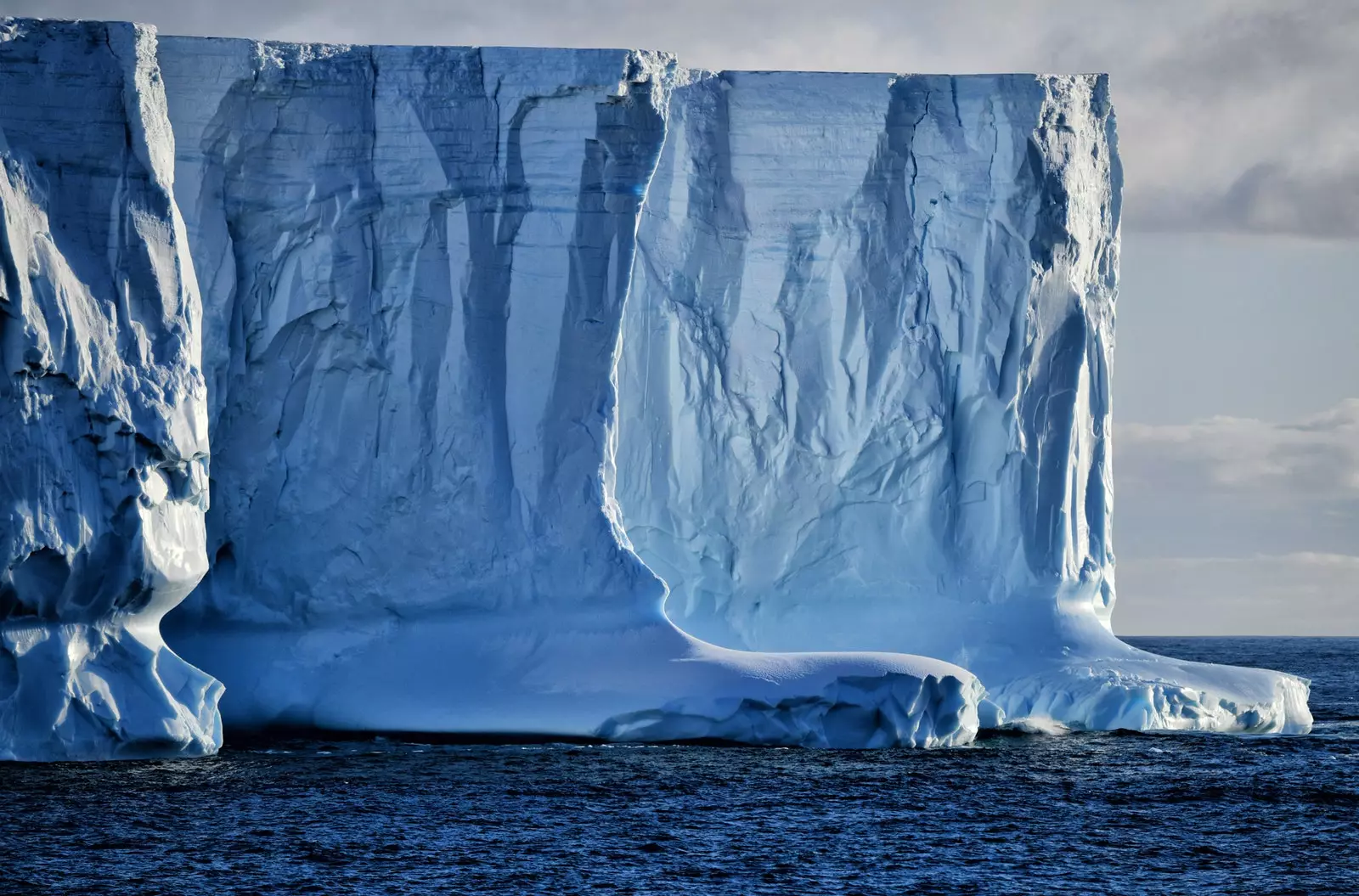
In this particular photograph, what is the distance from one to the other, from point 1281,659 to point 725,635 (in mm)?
36708

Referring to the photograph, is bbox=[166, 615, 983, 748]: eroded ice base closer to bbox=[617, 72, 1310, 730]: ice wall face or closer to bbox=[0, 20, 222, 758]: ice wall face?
bbox=[0, 20, 222, 758]: ice wall face

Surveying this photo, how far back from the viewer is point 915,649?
72.2ft

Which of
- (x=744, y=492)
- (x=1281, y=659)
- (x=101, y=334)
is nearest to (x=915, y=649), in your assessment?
(x=744, y=492)

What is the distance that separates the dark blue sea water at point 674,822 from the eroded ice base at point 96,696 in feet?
0.80

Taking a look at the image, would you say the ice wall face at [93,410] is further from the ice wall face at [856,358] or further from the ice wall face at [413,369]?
the ice wall face at [856,358]

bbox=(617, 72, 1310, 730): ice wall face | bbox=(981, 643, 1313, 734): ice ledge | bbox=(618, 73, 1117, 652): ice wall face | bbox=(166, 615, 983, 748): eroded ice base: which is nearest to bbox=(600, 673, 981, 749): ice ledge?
bbox=(166, 615, 983, 748): eroded ice base

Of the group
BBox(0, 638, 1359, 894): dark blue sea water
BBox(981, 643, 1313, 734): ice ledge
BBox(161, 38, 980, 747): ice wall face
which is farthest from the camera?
BBox(981, 643, 1313, 734): ice ledge

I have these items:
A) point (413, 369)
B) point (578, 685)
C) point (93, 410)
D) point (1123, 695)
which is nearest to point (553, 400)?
point (413, 369)

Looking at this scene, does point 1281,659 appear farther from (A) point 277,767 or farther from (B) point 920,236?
(A) point 277,767

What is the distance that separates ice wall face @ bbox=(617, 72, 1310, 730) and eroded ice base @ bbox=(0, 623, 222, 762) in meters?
6.34

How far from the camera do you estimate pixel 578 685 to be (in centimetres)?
1894

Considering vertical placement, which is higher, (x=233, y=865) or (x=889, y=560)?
(x=889, y=560)

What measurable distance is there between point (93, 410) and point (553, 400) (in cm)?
444

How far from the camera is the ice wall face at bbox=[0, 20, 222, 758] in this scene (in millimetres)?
16953
